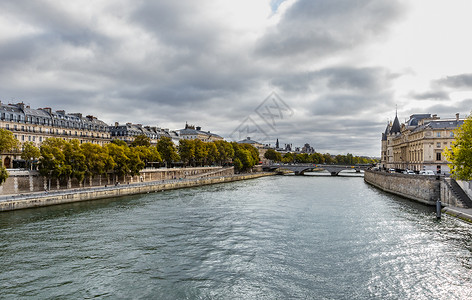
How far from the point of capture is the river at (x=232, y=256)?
13.1 meters

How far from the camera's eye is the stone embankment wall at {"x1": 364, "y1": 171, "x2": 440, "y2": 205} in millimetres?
33281

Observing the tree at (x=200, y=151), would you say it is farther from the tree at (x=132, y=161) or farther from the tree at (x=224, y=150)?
the tree at (x=132, y=161)

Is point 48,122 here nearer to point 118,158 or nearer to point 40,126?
point 40,126

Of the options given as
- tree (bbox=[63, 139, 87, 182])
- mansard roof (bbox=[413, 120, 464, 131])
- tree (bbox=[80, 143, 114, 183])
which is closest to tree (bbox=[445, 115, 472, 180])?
mansard roof (bbox=[413, 120, 464, 131])

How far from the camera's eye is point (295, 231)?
22.6m

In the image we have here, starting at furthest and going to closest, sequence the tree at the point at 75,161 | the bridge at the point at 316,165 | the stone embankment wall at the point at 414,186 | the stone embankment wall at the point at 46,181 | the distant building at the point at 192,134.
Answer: the distant building at the point at 192,134 → the bridge at the point at 316,165 → the tree at the point at 75,161 → the stone embankment wall at the point at 46,181 → the stone embankment wall at the point at 414,186

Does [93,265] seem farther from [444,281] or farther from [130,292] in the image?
[444,281]

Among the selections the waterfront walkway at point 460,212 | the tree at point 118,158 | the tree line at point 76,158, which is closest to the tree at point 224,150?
the tree line at point 76,158

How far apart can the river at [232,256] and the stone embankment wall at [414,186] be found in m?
5.27

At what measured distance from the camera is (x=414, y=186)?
37875 millimetres

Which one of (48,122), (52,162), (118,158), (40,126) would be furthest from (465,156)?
(48,122)

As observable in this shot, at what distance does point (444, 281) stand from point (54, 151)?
131ft

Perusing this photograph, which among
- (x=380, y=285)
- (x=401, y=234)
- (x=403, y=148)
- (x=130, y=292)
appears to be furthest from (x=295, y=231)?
(x=403, y=148)

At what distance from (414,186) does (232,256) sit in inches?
1162
